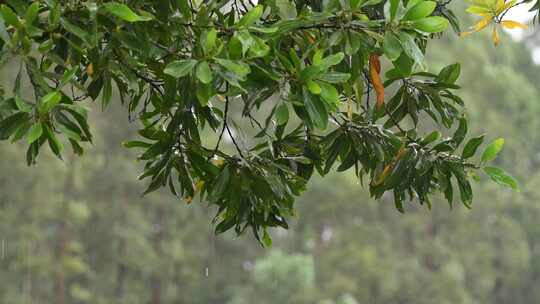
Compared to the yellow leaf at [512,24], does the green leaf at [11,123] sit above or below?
below

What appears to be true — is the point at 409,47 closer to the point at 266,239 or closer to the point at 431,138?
the point at 431,138

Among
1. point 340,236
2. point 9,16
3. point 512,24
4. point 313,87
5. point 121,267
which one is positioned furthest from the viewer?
point 121,267

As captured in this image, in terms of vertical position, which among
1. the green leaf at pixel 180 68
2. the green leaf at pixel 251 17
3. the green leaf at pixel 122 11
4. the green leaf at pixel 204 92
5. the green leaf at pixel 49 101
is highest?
the green leaf at pixel 251 17

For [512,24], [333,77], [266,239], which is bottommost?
[266,239]

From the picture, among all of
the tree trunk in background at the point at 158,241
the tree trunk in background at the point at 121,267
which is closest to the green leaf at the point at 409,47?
the tree trunk in background at the point at 121,267

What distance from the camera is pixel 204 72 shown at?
1.48 m

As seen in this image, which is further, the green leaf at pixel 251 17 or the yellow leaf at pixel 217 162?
the yellow leaf at pixel 217 162

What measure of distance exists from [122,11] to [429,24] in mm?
498

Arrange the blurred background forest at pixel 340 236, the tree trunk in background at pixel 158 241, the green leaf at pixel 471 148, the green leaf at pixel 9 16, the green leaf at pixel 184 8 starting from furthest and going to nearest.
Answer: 1. the tree trunk in background at pixel 158 241
2. the blurred background forest at pixel 340 236
3. the green leaf at pixel 471 148
4. the green leaf at pixel 184 8
5. the green leaf at pixel 9 16

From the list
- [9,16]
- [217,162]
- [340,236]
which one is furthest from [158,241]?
[9,16]

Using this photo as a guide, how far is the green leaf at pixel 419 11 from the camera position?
154 centimetres

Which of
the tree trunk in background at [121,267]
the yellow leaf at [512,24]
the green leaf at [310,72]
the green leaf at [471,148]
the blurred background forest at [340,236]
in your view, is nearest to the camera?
the green leaf at [310,72]

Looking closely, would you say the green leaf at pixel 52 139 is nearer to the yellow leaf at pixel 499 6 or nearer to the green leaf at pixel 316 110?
the green leaf at pixel 316 110

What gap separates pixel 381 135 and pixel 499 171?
24cm
